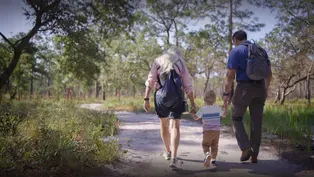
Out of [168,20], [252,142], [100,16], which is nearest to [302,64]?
[168,20]

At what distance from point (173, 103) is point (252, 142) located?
127cm

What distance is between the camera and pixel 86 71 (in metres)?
11.8

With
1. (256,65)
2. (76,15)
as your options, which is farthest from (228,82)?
(76,15)

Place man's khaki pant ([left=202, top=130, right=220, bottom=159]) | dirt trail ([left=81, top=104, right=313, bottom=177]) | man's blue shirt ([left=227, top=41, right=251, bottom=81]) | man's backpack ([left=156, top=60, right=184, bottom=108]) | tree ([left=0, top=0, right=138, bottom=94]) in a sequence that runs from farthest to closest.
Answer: tree ([left=0, top=0, right=138, bottom=94])
man's blue shirt ([left=227, top=41, right=251, bottom=81])
man's khaki pant ([left=202, top=130, right=220, bottom=159])
man's backpack ([left=156, top=60, right=184, bottom=108])
dirt trail ([left=81, top=104, right=313, bottom=177])

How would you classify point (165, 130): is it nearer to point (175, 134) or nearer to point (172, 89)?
point (175, 134)

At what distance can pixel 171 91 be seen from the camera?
331 cm

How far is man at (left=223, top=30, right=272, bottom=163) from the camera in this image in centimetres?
353

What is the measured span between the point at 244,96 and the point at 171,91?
3.32 ft

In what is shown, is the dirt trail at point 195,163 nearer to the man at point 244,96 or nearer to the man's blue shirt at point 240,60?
the man at point 244,96

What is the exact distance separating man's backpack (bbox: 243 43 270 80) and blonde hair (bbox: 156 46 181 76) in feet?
2.97

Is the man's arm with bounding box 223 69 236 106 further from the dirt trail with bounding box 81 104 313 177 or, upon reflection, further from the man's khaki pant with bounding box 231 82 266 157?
the dirt trail with bounding box 81 104 313 177

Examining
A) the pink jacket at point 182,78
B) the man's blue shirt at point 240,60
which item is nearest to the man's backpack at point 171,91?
the pink jacket at point 182,78

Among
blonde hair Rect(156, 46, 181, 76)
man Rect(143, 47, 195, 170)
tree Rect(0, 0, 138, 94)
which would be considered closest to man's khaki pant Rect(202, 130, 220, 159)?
man Rect(143, 47, 195, 170)

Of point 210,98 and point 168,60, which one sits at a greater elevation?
point 168,60
